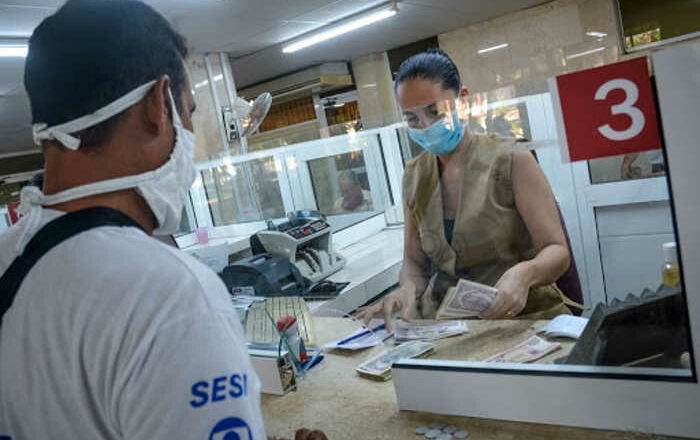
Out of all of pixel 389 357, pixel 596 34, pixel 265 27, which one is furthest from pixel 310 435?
pixel 596 34

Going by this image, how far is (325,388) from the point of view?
4.67 ft

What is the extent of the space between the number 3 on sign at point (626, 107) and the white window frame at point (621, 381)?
0.04 m

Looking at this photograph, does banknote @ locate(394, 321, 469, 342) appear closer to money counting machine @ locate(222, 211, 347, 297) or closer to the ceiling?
money counting machine @ locate(222, 211, 347, 297)

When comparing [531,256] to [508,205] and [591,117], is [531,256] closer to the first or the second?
[508,205]

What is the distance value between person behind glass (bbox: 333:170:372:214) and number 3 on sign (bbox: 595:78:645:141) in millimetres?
889

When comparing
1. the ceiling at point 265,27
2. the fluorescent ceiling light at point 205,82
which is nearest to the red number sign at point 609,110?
the ceiling at point 265,27

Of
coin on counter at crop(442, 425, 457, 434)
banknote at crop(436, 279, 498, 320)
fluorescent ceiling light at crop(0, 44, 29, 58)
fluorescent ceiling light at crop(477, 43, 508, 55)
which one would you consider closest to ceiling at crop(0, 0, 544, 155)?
fluorescent ceiling light at crop(0, 44, 29, 58)

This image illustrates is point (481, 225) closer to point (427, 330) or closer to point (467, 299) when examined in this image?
point (467, 299)

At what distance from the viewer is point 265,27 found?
543cm

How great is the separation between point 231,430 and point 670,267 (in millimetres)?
750

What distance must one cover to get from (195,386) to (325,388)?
85 cm

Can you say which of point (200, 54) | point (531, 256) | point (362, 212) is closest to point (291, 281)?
point (362, 212)

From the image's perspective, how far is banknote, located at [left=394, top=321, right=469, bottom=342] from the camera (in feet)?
4.17

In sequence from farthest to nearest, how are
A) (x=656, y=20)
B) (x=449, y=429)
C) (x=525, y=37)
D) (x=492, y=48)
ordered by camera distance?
1. (x=492, y=48)
2. (x=525, y=37)
3. (x=656, y=20)
4. (x=449, y=429)
